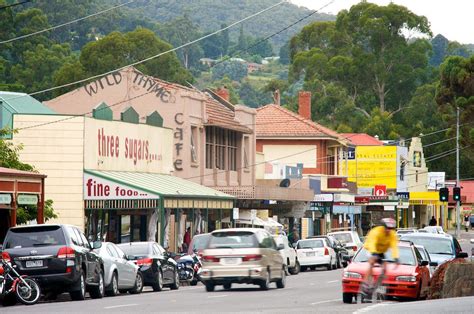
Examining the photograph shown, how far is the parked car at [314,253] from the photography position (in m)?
54.2

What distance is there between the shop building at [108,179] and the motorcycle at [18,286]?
2000 cm

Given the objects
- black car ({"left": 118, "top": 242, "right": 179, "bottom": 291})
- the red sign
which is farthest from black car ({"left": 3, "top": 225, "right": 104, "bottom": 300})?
the red sign

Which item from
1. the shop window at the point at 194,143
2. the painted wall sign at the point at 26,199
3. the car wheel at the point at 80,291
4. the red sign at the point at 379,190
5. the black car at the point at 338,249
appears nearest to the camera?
the car wheel at the point at 80,291

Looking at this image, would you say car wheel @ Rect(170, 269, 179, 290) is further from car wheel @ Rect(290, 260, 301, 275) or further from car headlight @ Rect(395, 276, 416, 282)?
car wheel @ Rect(290, 260, 301, 275)

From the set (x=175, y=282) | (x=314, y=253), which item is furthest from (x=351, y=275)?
(x=314, y=253)

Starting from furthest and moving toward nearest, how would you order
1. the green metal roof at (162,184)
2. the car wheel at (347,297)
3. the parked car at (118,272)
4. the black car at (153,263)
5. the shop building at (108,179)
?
the green metal roof at (162,184)
the shop building at (108,179)
the black car at (153,263)
the parked car at (118,272)
the car wheel at (347,297)

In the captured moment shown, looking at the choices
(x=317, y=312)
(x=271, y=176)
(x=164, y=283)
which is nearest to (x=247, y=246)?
(x=164, y=283)

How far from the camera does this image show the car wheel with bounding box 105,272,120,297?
3266 cm

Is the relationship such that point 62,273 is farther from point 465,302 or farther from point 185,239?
point 185,239

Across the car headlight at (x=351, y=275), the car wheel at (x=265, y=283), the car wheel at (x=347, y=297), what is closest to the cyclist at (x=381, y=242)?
the car headlight at (x=351, y=275)

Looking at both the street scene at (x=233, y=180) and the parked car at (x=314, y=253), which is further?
the parked car at (x=314, y=253)

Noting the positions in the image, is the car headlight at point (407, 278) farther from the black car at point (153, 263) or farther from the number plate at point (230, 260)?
the black car at point (153, 263)

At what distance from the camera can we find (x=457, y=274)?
2734 centimetres

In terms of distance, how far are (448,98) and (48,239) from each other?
49.0m
